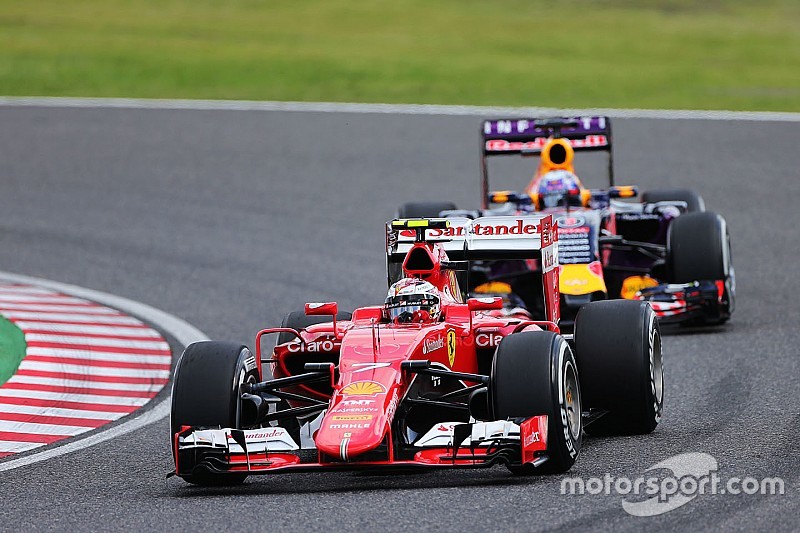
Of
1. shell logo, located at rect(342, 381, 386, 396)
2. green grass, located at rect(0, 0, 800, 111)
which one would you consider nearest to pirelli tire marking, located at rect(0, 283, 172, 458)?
shell logo, located at rect(342, 381, 386, 396)

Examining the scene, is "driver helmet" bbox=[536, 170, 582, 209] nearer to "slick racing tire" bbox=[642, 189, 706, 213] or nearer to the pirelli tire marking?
"slick racing tire" bbox=[642, 189, 706, 213]

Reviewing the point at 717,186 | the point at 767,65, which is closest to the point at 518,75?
the point at 767,65

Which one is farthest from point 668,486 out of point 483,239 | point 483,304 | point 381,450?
point 483,239

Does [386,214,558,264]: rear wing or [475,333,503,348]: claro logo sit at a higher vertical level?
[386,214,558,264]: rear wing

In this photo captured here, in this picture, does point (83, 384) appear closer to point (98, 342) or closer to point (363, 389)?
point (98, 342)

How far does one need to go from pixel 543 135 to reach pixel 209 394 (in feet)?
29.6

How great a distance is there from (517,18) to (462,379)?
123 feet

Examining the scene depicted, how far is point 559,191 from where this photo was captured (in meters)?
16.2

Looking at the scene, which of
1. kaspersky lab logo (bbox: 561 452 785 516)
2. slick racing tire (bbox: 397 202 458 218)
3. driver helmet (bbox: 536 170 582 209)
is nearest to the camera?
kaspersky lab logo (bbox: 561 452 785 516)

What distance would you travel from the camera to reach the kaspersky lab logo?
8.04 meters

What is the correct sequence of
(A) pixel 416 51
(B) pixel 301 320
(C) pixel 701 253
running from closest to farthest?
(B) pixel 301 320 → (C) pixel 701 253 → (A) pixel 416 51

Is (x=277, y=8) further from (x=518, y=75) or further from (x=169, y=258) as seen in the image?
(x=169, y=258)

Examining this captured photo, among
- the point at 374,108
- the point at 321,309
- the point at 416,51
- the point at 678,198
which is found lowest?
the point at 321,309

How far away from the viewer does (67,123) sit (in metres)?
29.2
